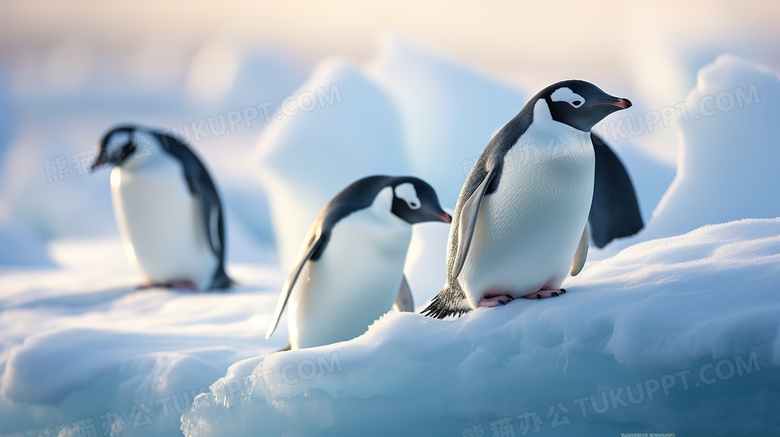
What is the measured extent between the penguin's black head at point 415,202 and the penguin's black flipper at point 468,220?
64cm

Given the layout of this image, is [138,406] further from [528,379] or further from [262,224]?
[262,224]

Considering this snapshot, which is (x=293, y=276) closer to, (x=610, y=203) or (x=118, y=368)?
(x=118, y=368)

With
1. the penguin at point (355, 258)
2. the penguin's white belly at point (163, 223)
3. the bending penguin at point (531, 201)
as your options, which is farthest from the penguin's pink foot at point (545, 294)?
the penguin's white belly at point (163, 223)

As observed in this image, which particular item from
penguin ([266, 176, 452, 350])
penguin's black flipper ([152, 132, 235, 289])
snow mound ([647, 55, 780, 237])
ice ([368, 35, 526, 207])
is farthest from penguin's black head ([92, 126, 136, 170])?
snow mound ([647, 55, 780, 237])

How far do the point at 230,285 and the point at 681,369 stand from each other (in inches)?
146

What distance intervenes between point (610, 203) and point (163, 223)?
2.67 meters

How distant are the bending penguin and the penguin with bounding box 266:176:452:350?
610 millimetres

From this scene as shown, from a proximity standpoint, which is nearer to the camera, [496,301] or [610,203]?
[496,301]

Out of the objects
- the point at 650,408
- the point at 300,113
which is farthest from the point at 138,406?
the point at 300,113

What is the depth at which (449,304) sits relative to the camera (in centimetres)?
202

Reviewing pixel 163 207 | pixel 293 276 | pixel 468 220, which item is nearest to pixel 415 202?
pixel 293 276

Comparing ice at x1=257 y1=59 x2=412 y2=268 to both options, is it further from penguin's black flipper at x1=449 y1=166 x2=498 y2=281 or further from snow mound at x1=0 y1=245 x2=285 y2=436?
penguin's black flipper at x1=449 y1=166 x2=498 y2=281

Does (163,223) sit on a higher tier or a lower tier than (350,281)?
lower

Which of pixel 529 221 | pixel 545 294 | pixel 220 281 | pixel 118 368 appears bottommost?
pixel 220 281
